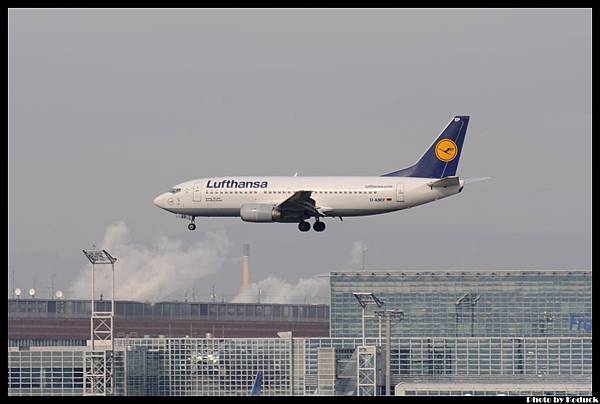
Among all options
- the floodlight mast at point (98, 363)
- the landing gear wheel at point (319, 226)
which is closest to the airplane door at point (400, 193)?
the landing gear wheel at point (319, 226)

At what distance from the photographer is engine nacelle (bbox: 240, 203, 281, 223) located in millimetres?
130125

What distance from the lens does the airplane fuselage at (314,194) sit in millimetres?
129750

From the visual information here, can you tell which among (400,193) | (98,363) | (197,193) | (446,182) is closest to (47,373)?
(98,363)

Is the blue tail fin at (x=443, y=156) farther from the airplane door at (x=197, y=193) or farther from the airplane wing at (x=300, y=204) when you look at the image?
the airplane door at (x=197, y=193)

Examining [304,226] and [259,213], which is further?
[304,226]

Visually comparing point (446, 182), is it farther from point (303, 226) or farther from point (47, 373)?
point (47, 373)

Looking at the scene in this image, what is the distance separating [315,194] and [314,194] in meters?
0.07

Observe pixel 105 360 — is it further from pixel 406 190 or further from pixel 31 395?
pixel 406 190

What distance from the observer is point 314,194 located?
13175cm

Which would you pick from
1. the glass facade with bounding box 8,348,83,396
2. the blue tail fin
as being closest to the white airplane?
the blue tail fin
